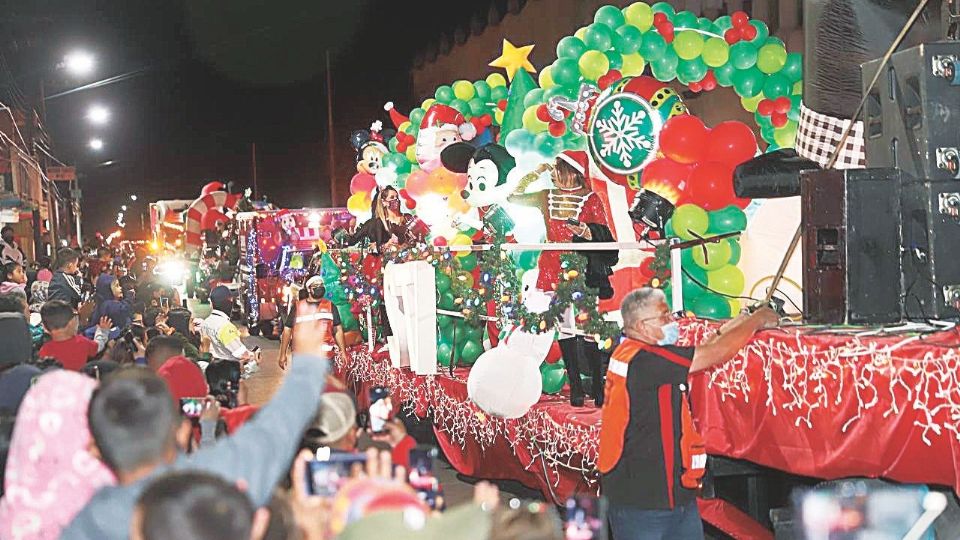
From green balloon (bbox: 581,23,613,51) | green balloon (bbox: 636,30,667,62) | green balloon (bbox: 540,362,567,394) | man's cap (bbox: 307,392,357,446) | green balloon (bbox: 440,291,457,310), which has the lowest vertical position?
green balloon (bbox: 540,362,567,394)

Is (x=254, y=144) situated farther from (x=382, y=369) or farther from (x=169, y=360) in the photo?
(x=169, y=360)

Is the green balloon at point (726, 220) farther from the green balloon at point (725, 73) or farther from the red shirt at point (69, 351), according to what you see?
the red shirt at point (69, 351)

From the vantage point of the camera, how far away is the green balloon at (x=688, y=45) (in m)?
10.7

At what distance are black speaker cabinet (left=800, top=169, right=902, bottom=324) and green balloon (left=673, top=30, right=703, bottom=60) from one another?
4.14 m

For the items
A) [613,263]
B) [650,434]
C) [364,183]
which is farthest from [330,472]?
[364,183]

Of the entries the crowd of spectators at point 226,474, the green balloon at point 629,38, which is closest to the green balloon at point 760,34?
the green balloon at point 629,38

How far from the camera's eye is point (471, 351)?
12805 mm

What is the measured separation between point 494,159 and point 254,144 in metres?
45.5

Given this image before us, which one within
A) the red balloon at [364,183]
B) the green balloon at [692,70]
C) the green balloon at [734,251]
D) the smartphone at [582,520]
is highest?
the green balloon at [692,70]

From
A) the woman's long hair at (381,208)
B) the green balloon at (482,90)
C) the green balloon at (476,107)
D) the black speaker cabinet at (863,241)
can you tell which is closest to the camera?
the black speaker cabinet at (863,241)

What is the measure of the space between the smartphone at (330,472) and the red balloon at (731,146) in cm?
659

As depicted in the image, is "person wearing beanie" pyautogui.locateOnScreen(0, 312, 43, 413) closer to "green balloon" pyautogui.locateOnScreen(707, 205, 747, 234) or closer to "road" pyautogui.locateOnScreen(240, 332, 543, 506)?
"road" pyautogui.locateOnScreen(240, 332, 543, 506)

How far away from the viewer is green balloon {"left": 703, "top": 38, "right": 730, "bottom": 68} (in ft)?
35.1

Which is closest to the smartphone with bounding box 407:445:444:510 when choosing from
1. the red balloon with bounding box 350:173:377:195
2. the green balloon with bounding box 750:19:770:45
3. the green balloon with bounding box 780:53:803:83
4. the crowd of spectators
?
the crowd of spectators
